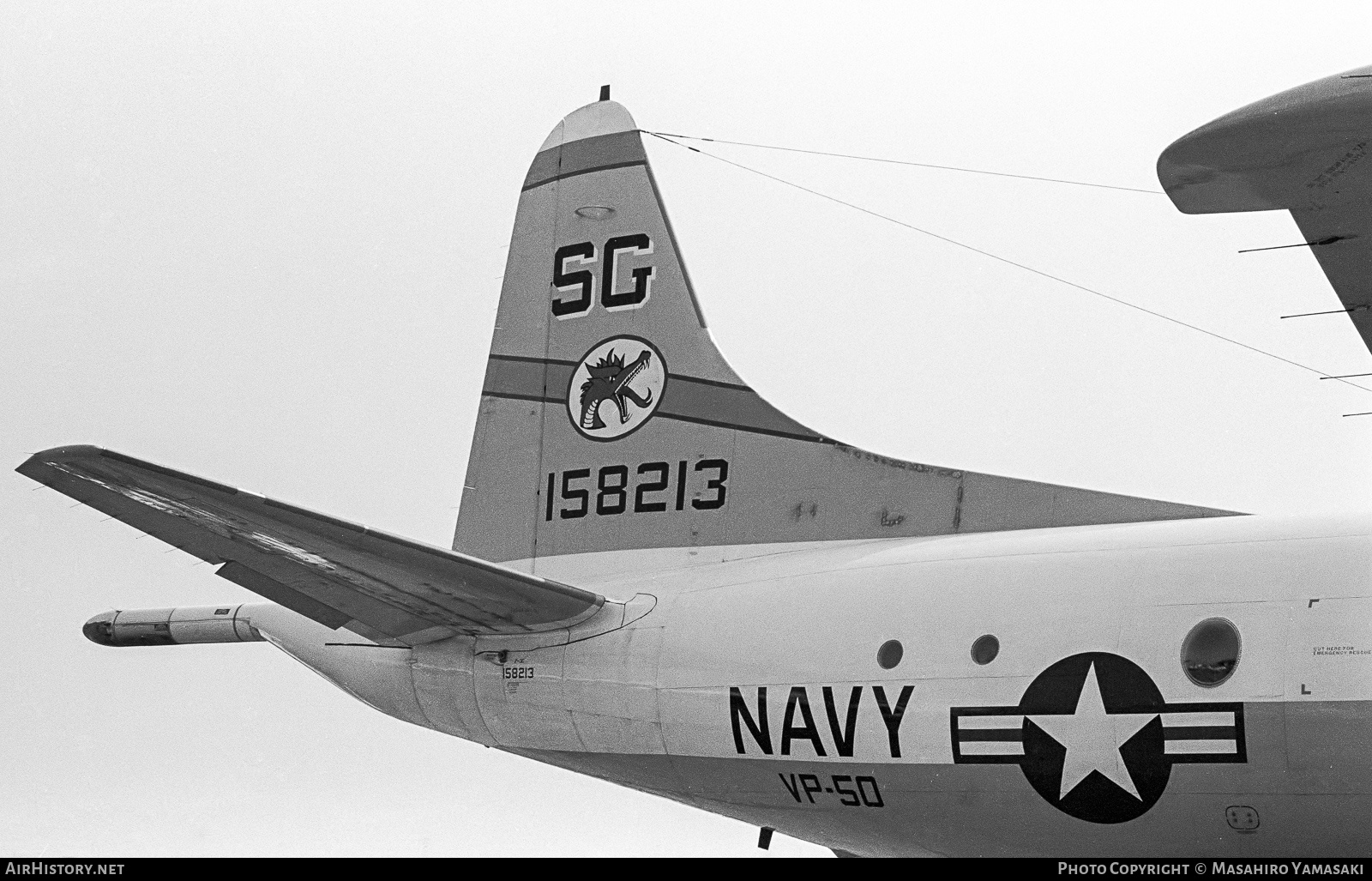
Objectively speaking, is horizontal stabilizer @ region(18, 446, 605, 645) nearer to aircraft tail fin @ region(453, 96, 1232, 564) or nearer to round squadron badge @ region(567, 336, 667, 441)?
aircraft tail fin @ region(453, 96, 1232, 564)

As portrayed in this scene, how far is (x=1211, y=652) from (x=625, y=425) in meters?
3.16

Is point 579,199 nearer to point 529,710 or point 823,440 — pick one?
point 823,440

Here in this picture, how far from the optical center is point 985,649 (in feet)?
16.5

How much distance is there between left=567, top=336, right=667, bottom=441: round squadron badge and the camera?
6.92 meters

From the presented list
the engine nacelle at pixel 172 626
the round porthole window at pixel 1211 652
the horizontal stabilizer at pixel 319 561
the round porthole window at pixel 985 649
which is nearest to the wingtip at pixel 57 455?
the horizontal stabilizer at pixel 319 561

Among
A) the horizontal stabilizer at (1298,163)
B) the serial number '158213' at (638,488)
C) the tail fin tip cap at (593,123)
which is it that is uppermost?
the tail fin tip cap at (593,123)

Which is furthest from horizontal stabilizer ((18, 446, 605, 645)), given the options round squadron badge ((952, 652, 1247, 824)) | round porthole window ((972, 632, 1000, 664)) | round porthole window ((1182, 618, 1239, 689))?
round porthole window ((1182, 618, 1239, 689))

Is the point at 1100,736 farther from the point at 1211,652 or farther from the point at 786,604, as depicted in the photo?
the point at 786,604

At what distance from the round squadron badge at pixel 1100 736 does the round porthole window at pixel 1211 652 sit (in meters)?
0.09

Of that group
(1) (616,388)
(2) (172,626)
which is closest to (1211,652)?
(1) (616,388)

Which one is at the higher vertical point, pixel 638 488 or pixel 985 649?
pixel 638 488

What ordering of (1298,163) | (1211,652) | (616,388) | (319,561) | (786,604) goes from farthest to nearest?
1. (616,388)
2. (786,604)
3. (319,561)
4. (1211,652)
5. (1298,163)

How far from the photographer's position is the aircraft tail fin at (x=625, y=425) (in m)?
6.20

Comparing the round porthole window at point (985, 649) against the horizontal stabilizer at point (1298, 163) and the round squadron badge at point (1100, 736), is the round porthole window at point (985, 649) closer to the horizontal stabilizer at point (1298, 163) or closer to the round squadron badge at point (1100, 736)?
the round squadron badge at point (1100, 736)
